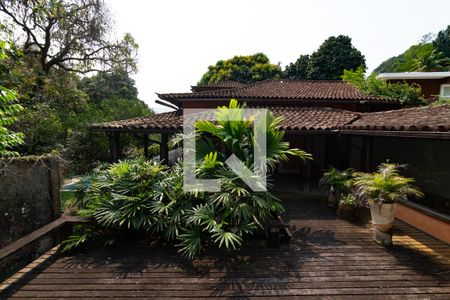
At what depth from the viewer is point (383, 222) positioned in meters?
4.37

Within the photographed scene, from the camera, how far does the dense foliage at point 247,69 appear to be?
2894 centimetres

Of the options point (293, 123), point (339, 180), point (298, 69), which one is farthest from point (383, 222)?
Result: point (298, 69)

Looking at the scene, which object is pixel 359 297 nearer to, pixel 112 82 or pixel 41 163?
pixel 41 163

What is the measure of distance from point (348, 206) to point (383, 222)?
1425 mm

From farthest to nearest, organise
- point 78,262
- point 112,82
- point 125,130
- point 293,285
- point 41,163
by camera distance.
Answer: point 112,82 → point 125,130 → point 41,163 → point 78,262 → point 293,285

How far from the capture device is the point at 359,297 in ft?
10.4

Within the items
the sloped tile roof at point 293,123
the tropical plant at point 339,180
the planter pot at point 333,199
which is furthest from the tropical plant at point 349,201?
the sloped tile roof at point 293,123

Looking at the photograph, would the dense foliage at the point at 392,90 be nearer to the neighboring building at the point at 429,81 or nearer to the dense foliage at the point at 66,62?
the neighboring building at the point at 429,81

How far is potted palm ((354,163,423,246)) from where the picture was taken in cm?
424

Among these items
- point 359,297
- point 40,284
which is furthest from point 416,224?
point 40,284

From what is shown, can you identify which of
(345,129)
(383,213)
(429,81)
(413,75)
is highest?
(413,75)

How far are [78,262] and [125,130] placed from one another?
4.59m

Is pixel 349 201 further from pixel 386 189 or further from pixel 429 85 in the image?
pixel 429 85

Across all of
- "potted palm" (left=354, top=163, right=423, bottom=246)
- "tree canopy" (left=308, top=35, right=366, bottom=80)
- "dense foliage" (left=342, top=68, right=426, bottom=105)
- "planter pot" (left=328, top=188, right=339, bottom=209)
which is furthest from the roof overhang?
"tree canopy" (left=308, top=35, right=366, bottom=80)
